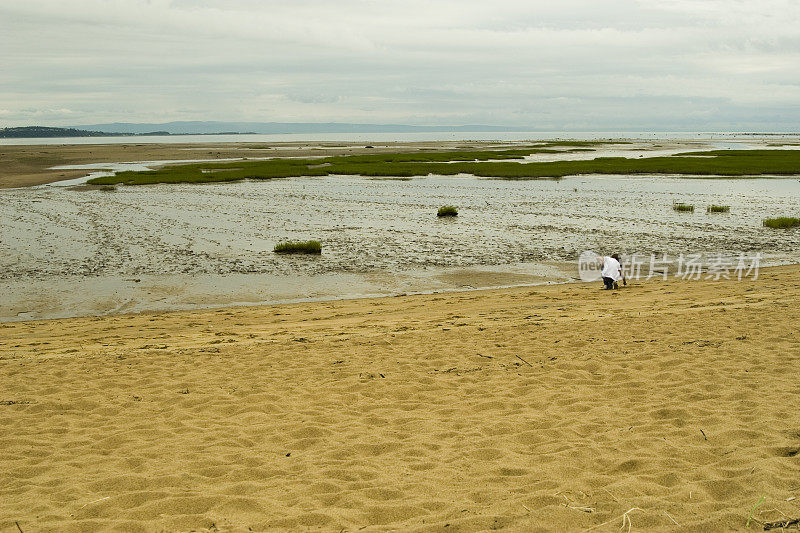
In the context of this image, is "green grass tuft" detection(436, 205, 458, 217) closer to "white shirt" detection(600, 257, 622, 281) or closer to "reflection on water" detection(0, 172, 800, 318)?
"reflection on water" detection(0, 172, 800, 318)

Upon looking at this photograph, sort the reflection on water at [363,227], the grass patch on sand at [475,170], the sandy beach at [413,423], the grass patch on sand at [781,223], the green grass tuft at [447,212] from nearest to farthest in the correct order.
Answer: the sandy beach at [413,423], the reflection on water at [363,227], the grass patch on sand at [781,223], the green grass tuft at [447,212], the grass patch on sand at [475,170]

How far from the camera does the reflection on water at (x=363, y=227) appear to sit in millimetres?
21375

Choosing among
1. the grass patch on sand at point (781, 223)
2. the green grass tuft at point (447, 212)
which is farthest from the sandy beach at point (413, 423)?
the green grass tuft at point (447, 212)

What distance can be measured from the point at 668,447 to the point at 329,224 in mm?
24794

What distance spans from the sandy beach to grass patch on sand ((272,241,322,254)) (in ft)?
32.4

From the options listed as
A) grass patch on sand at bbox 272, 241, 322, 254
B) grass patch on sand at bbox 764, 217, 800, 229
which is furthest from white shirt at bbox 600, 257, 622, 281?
grass patch on sand at bbox 764, 217, 800, 229

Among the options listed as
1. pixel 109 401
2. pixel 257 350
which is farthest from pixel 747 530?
pixel 257 350

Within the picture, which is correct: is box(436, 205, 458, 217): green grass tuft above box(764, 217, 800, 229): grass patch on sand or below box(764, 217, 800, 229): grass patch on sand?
above

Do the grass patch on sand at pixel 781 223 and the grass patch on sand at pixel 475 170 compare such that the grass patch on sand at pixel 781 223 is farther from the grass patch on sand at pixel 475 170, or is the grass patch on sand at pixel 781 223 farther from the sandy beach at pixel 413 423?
the grass patch on sand at pixel 475 170

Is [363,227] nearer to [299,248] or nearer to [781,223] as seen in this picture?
[299,248]

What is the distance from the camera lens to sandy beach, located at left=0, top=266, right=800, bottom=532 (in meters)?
5.17

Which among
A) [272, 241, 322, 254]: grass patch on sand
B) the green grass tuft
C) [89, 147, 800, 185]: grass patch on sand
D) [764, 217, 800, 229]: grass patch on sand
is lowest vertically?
[272, 241, 322, 254]: grass patch on sand

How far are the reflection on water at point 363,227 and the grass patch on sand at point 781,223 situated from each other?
0.72 metres

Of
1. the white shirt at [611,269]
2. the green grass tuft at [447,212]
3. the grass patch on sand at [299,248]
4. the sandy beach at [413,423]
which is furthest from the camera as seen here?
the green grass tuft at [447,212]
